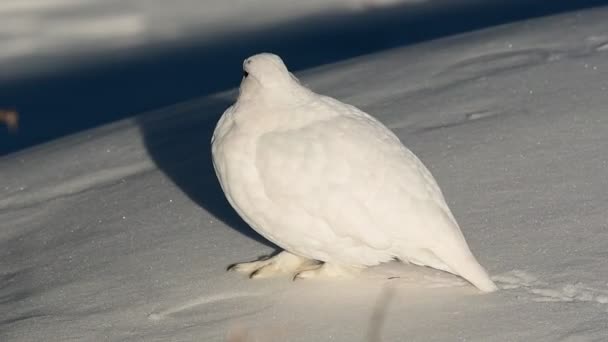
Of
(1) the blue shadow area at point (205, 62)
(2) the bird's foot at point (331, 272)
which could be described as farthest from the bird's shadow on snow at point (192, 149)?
(1) the blue shadow area at point (205, 62)

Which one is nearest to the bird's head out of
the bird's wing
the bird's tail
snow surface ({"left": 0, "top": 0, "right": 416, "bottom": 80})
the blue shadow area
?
the bird's wing

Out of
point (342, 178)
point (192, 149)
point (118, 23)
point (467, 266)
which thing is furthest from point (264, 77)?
point (118, 23)

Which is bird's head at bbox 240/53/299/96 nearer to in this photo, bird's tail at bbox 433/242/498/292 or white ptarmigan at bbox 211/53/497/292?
white ptarmigan at bbox 211/53/497/292

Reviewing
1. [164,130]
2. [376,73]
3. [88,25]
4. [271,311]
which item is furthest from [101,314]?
[88,25]

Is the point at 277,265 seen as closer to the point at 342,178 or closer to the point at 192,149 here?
the point at 342,178

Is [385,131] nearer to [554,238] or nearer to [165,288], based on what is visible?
[554,238]

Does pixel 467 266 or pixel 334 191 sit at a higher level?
pixel 334 191
